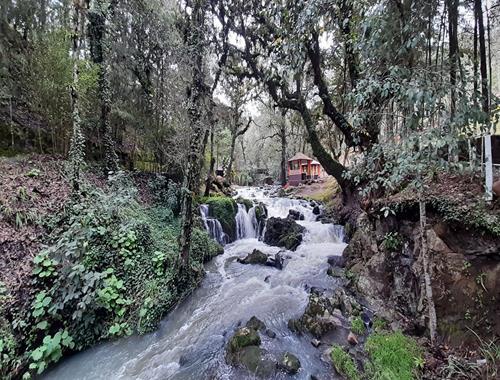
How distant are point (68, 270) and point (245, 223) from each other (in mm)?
7314

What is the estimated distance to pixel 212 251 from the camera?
8.60 meters

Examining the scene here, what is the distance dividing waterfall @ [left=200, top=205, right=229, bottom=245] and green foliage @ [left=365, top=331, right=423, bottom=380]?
22.3ft

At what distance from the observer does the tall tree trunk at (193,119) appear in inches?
216

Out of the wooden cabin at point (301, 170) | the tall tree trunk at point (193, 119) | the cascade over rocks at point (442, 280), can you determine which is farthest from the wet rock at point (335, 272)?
the wooden cabin at point (301, 170)

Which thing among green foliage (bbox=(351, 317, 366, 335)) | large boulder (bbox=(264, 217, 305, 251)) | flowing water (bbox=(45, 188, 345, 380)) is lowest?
flowing water (bbox=(45, 188, 345, 380))

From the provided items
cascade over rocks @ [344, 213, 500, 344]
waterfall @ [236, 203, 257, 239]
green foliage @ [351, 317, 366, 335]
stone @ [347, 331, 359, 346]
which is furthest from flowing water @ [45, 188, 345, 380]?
waterfall @ [236, 203, 257, 239]

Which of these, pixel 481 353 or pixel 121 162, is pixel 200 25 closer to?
pixel 121 162

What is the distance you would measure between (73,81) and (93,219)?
10.4 ft

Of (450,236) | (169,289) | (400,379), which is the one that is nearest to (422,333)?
(400,379)

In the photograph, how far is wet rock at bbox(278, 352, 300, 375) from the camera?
3660 millimetres

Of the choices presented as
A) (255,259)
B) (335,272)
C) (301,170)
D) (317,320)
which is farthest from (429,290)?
(301,170)

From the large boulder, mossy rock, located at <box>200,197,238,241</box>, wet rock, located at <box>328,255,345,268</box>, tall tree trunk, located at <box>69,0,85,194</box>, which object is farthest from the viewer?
mossy rock, located at <box>200,197,238,241</box>

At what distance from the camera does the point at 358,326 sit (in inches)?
171

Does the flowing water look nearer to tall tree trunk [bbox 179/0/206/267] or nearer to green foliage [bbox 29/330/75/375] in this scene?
green foliage [bbox 29/330/75/375]
